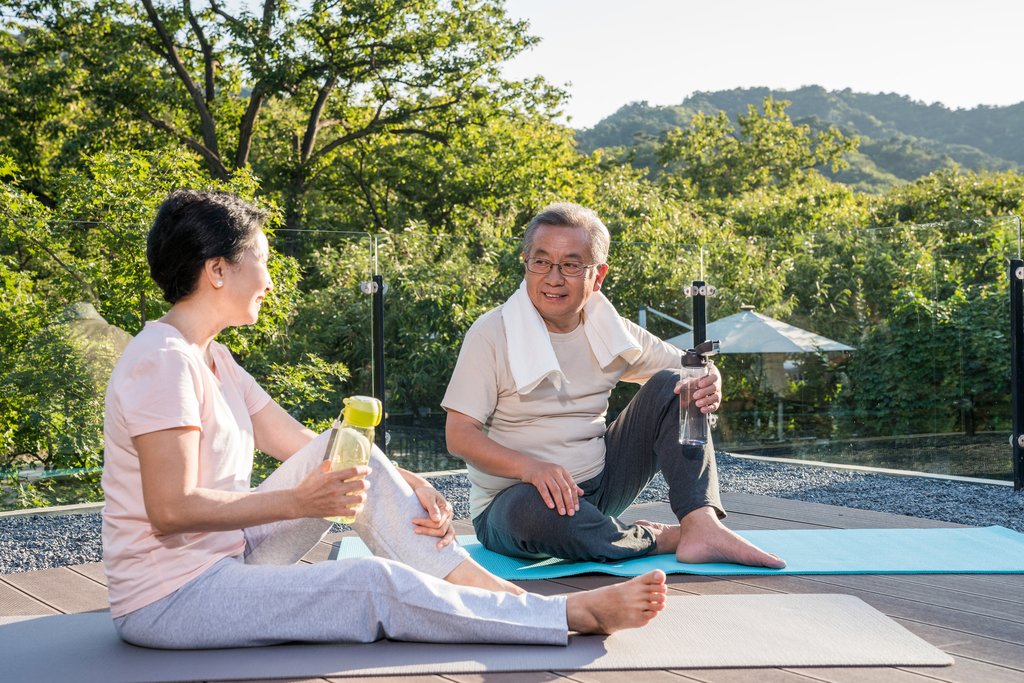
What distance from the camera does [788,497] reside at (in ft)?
13.0

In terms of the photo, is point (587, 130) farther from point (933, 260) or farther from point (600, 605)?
point (600, 605)

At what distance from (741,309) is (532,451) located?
289 cm

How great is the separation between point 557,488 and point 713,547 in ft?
1.77

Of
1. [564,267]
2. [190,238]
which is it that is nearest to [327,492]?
[190,238]

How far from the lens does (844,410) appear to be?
15.4 ft

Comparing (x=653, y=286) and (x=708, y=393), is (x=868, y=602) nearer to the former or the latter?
(x=708, y=393)

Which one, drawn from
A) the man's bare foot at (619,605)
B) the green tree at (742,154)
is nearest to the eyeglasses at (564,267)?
the man's bare foot at (619,605)

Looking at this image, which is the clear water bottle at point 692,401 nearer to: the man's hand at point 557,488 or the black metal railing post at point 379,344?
the man's hand at point 557,488

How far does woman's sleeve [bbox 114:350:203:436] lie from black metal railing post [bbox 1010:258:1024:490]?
4.14 metres

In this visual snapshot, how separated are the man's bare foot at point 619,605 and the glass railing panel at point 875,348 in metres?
3.42

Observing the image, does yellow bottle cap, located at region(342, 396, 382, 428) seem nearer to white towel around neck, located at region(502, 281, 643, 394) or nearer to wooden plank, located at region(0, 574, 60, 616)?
white towel around neck, located at region(502, 281, 643, 394)

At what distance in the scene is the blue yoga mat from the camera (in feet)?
7.69

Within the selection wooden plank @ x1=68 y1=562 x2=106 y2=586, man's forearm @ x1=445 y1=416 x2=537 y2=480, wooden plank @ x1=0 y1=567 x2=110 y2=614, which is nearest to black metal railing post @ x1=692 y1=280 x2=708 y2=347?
man's forearm @ x1=445 y1=416 x2=537 y2=480

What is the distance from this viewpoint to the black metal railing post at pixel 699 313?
5074mm
